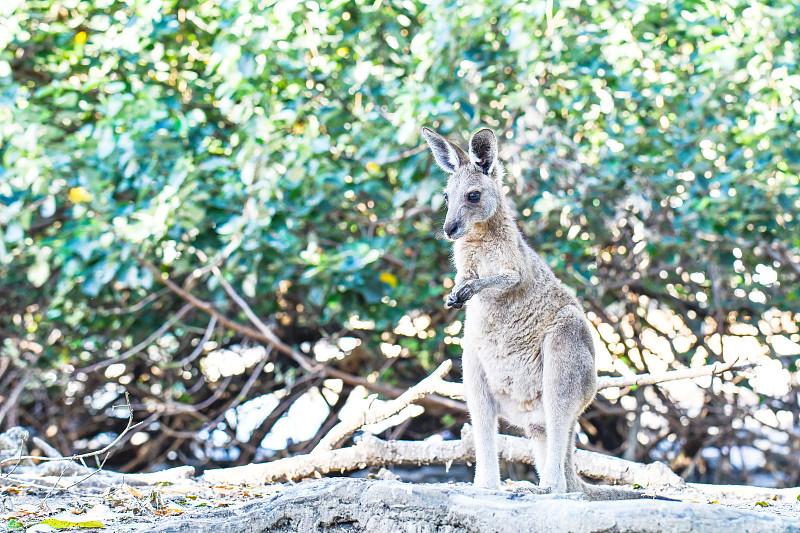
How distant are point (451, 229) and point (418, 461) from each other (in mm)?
1300

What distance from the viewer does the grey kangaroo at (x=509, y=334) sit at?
3.18 meters

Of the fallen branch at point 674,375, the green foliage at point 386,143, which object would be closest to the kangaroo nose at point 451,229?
the fallen branch at point 674,375

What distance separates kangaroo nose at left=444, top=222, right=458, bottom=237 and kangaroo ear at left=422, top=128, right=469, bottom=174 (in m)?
0.36

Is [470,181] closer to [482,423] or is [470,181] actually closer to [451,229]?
[451,229]

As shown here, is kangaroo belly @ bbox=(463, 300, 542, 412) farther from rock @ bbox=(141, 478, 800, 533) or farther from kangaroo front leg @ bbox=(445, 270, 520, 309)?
rock @ bbox=(141, 478, 800, 533)

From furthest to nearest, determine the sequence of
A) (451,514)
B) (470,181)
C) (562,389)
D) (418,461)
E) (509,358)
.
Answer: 1. (418,461)
2. (470,181)
3. (509,358)
4. (562,389)
5. (451,514)

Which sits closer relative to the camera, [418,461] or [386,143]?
[418,461]

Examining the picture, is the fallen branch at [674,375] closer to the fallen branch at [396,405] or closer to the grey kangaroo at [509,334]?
the grey kangaroo at [509,334]

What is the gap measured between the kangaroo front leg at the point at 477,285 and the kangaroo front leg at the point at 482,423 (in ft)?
1.05

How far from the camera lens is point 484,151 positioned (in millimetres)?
3568

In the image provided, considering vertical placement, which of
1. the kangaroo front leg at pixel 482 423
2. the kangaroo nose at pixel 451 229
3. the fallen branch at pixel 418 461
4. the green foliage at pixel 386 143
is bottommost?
the fallen branch at pixel 418 461

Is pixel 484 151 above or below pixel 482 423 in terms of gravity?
above

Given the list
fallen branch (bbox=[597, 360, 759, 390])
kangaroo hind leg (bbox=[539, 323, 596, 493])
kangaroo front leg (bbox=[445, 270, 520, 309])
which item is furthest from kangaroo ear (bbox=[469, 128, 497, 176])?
fallen branch (bbox=[597, 360, 759, 390])

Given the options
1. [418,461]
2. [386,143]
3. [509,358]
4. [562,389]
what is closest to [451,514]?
[562,389]
